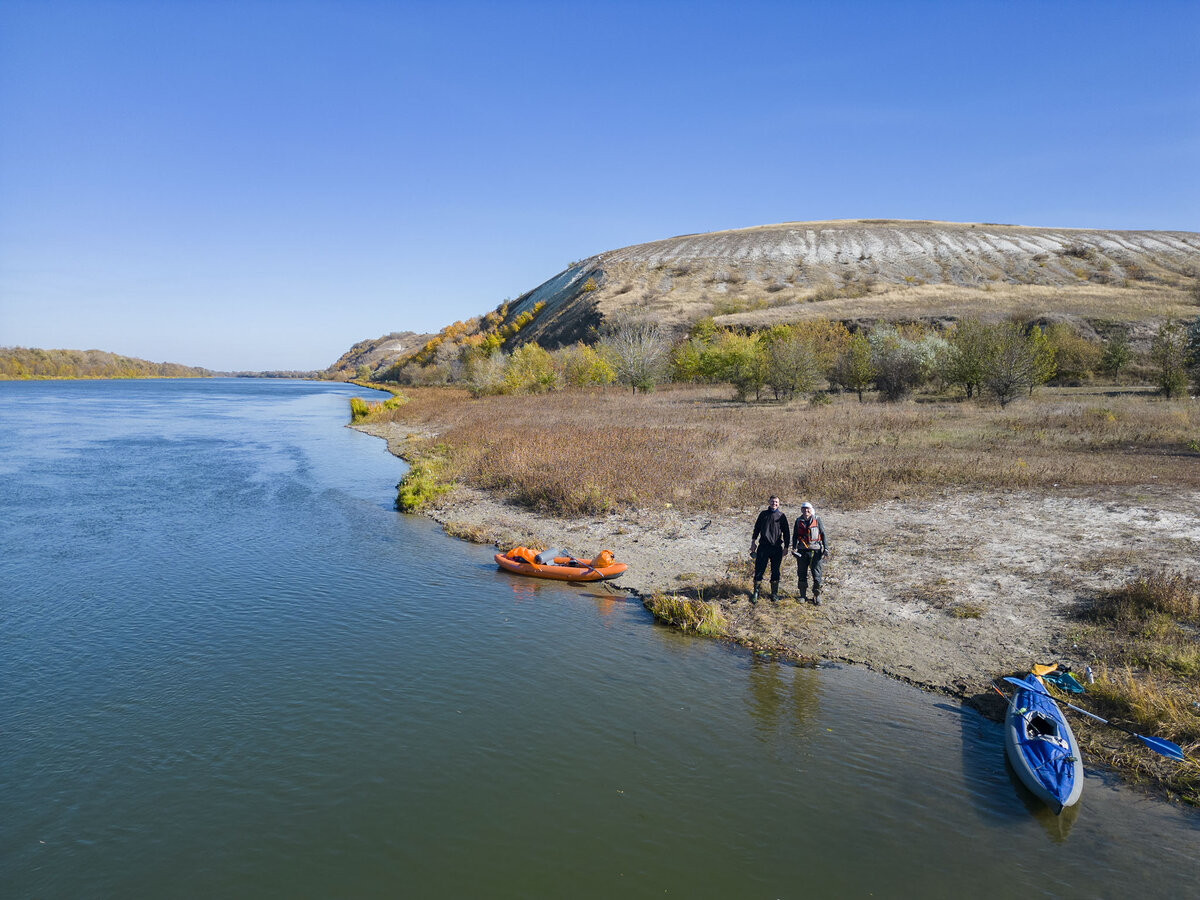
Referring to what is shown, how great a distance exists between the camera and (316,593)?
16672mm

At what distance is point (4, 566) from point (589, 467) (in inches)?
709

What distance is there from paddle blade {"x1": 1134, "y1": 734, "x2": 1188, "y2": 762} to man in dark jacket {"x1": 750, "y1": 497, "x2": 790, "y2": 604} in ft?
20.8

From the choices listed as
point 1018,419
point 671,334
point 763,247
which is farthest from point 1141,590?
point 763,247

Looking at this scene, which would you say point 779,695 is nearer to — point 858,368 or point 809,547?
point 809,547

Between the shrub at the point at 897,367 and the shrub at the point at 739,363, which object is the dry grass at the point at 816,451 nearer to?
the shrub at the point at 897,367

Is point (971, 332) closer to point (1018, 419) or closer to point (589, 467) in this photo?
point (1018, 419)

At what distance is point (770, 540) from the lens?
13.8 m

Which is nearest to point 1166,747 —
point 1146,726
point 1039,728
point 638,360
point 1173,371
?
point 1146,726

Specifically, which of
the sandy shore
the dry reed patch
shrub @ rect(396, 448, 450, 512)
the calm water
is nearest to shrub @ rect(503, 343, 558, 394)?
shrub @ rect(396, 448, 450, 512)

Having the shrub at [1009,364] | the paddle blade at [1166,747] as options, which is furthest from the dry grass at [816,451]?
the paddle blade at [1166,747]

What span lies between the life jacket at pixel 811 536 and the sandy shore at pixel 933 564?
152 cm

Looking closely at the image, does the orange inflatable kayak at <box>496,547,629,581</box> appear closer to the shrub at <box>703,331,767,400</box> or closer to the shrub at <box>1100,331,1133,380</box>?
the shrub at <box>703,331,767,400</box>

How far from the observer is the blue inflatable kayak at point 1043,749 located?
27.3 ft

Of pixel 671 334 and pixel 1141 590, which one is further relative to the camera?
pixel 671 334
